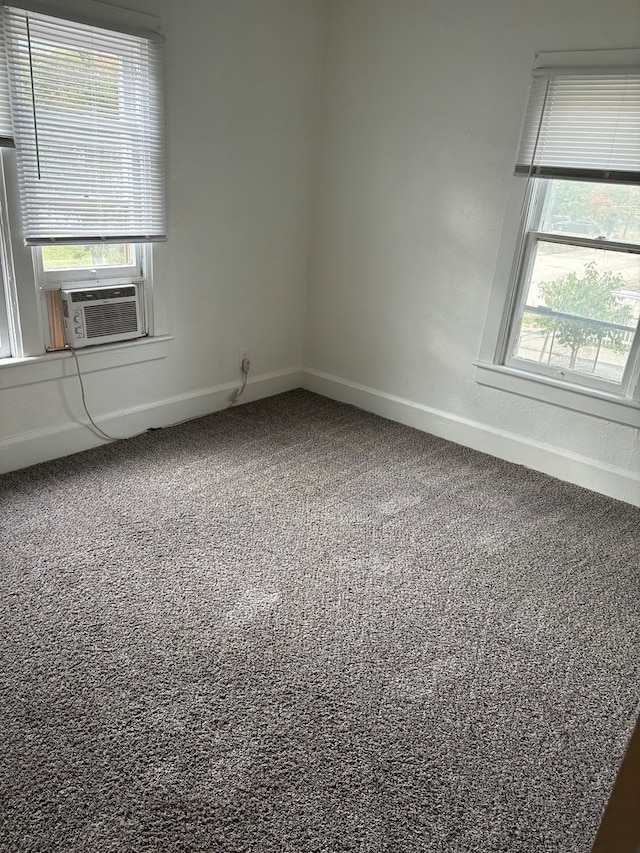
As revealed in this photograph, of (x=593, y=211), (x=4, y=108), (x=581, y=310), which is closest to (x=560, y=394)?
(x=581, y=310)

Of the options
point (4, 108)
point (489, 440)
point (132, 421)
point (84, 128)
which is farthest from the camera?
point (489, 440)

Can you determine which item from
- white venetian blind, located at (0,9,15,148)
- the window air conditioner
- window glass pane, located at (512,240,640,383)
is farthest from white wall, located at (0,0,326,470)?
window glass pane, located at (512,240,640,383)

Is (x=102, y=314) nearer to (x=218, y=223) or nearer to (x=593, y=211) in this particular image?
A: (x=218, y=223)

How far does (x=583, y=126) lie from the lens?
9.46 feet

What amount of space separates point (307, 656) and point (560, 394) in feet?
6.53

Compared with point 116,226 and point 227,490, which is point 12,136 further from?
point 227,490

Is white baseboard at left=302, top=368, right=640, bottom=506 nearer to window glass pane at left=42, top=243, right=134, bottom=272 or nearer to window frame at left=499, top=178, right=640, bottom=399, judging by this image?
window frame at left=499, top=178, right=640, bottom=399

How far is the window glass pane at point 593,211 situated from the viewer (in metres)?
2.91

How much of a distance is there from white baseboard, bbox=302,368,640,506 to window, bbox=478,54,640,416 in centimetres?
32

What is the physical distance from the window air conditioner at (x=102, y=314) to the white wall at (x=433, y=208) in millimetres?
1334

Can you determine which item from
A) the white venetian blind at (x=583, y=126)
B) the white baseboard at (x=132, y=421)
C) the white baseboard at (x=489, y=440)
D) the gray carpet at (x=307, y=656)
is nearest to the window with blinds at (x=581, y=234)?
the white venetian blind at (x=583, y=126)

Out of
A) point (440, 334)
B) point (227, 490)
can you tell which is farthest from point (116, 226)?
point (440, 334)

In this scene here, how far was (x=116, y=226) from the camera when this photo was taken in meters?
3.03

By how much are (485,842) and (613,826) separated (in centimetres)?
101
